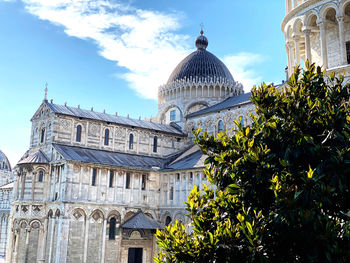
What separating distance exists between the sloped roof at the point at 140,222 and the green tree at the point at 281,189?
2561 cm

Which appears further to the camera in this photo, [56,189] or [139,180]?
[139,180]

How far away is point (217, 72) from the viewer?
51.0 m

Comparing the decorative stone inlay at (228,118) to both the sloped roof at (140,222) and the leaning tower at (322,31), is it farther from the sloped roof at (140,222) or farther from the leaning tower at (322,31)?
the leaning tower at (322,31)

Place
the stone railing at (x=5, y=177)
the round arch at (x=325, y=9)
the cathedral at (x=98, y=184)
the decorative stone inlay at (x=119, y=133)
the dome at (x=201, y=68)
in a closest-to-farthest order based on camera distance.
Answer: the round arch at (x=325, y=9) < the cathedral at (x=98, y=184) < the decorative stone inlay at (x=119, y=133) < the dome at (x=201, y=68) < the stone railing at (x=5, y=177)

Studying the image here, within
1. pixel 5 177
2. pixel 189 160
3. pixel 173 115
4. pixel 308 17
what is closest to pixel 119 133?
pixel 189 160

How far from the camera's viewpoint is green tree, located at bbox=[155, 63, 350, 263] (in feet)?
32.5

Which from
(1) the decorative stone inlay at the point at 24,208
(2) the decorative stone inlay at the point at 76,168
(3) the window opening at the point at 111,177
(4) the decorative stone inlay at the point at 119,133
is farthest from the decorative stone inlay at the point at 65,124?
(1) the decorative stone inlay at the point at 24,208

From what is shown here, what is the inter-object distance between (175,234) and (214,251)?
1.42 meters

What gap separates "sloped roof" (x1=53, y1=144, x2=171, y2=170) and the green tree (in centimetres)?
2570

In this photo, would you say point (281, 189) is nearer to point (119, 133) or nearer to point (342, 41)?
point (342, 41)

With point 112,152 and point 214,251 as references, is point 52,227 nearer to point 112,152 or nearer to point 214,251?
point 112,152

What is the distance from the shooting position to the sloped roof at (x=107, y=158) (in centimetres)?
3694

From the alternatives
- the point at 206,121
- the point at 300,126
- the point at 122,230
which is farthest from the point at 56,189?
the point at 300,126

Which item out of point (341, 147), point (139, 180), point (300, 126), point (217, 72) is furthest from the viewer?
point (217, 72)
